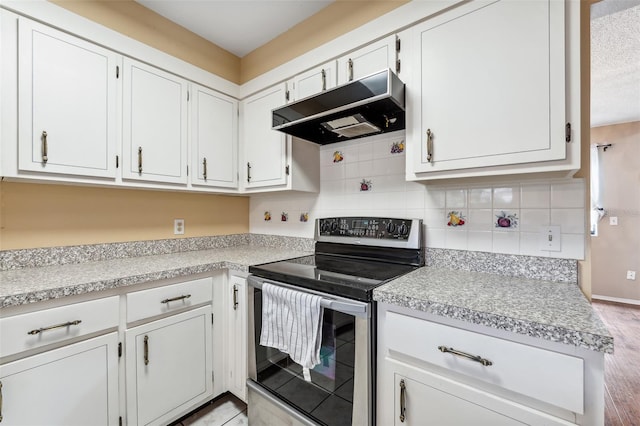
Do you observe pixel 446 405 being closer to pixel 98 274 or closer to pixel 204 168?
pixel 98 274

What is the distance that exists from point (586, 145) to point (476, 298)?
0.78 m

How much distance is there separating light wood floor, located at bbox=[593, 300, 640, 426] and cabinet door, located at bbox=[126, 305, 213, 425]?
6.04ft

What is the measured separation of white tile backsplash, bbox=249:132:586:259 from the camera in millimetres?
1192

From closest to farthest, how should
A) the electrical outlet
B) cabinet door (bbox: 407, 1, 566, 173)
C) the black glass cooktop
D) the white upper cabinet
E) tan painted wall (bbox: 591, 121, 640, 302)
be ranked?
cabinet door (bbox: 407, 1, 566, 173), the black glass cooktop, the white upper cabinet, the electrical outlet, tan painted wall (bbox: 591, 121, 640, 302)

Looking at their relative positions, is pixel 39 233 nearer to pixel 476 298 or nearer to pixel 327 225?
pixel 327 225

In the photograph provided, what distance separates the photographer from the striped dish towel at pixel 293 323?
115cm

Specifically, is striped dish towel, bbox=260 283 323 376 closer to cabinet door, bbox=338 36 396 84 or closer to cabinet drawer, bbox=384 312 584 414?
cabinet drawer, bbox=384 312 584 414

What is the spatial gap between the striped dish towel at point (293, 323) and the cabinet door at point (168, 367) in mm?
460

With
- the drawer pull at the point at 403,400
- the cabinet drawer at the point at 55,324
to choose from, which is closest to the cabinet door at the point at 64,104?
the cabinet drawer at the point at 55,324

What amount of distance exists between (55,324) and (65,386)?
270 millimetres

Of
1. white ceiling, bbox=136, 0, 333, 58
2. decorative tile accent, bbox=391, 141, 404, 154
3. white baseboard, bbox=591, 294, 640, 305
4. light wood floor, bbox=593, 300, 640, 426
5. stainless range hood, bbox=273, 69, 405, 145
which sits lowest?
light wood floor, bbox=593, 300, 640, 426

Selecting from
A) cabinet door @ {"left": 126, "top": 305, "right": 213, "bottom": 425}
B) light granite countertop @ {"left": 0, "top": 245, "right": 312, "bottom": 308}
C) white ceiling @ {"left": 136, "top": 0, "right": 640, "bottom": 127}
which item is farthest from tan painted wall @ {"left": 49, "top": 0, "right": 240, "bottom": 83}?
cabinet door @ {"left": 126, "top": 305, "right": 213, "bottom": 425}

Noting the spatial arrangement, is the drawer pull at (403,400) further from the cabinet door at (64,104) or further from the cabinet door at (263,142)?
the cabinet door at (64,104)

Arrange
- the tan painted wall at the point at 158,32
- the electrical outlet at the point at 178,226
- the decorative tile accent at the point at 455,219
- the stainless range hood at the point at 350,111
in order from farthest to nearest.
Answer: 1. the electrical outlet at the point at 178,226
2. the tan painted wall at the point at 158,32
3. the decorative tile accent at the point at 455,219
4. the stainless range hood at the point at 350,111
